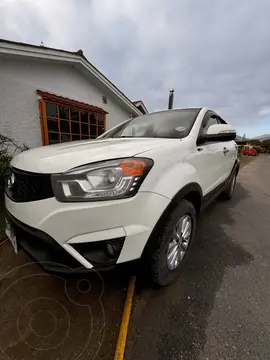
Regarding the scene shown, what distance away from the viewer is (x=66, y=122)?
18.1 feet

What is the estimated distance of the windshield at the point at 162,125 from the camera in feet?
6.76

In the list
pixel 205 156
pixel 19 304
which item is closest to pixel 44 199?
pixel 19 304

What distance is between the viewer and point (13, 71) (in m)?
4.31

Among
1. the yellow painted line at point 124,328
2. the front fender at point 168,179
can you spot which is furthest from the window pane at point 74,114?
the yellow painted line at point 124,328

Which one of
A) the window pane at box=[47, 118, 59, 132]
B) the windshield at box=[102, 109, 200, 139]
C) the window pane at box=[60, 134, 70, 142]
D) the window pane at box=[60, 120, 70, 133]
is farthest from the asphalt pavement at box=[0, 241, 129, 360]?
the window pane at box=[60, 120, 70, 133]

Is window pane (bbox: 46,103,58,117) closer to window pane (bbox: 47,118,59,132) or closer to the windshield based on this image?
window pane (bbox: 47,118,59,132)

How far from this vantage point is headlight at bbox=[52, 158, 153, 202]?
112cm

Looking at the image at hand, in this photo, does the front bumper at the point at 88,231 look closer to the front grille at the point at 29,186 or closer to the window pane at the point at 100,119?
the front grille at the point at 29,186

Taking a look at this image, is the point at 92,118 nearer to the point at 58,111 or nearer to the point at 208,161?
the point at 58,111

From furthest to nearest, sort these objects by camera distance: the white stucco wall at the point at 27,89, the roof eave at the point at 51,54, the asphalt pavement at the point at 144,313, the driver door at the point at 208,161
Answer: the white stucco wall at the point at 27,89
the roof eave at the point at 51,54
the driver door at the point at 208,161
the asphalt pavement at the point at 144,313

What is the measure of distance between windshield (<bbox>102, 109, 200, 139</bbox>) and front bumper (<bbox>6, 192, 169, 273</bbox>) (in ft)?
3.66

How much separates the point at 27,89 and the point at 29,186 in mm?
4516

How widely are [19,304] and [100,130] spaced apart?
6.24m

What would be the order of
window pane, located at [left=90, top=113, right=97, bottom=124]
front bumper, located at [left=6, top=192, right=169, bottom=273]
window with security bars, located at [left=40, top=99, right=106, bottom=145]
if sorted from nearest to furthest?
1. front bumper, located at [left=6, top=192, right=169, bottom=273]
2. window with security bars, located at [left=40, top=99, right=106, bottom=145]
3. window pane, located at [left=90, top=113, right=97, bottom=124]
